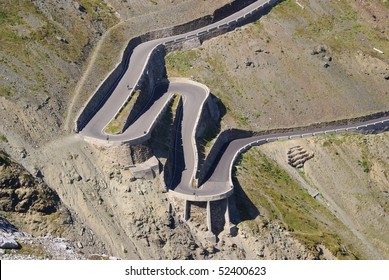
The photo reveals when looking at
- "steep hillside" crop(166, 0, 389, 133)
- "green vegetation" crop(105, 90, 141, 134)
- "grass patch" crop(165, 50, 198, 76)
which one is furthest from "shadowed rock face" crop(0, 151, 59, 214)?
"grass patch" crop(165, 50, 198, 76)

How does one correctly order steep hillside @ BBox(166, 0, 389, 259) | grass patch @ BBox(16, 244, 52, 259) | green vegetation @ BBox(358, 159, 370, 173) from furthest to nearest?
green vegetation @ BBox(358, 159, 370, 173)
steep hillside @ BBox(166, 0, 389, 259)
grass patch @ BBox(16, 244, 52, 259)

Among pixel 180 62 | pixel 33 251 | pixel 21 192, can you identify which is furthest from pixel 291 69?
pixel 33 251

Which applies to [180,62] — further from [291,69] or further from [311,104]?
[311,104]

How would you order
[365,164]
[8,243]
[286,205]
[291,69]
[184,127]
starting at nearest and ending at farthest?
[8,243]
[286,205]
[184,127]
[365,164]
[291,69]

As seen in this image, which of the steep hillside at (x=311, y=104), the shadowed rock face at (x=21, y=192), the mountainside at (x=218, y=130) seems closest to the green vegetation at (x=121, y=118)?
the mountainside at (x=218, y=130)

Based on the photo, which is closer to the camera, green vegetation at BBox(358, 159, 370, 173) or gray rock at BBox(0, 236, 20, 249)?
gray rock at BBox(0, 236, 20, 249)

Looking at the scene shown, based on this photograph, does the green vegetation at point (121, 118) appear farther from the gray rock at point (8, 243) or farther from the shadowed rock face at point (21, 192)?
the gray rock at point (8, 243)

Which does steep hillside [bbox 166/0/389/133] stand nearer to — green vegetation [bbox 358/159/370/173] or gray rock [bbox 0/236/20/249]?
green vegetation [bbox 358/159/370/173]
